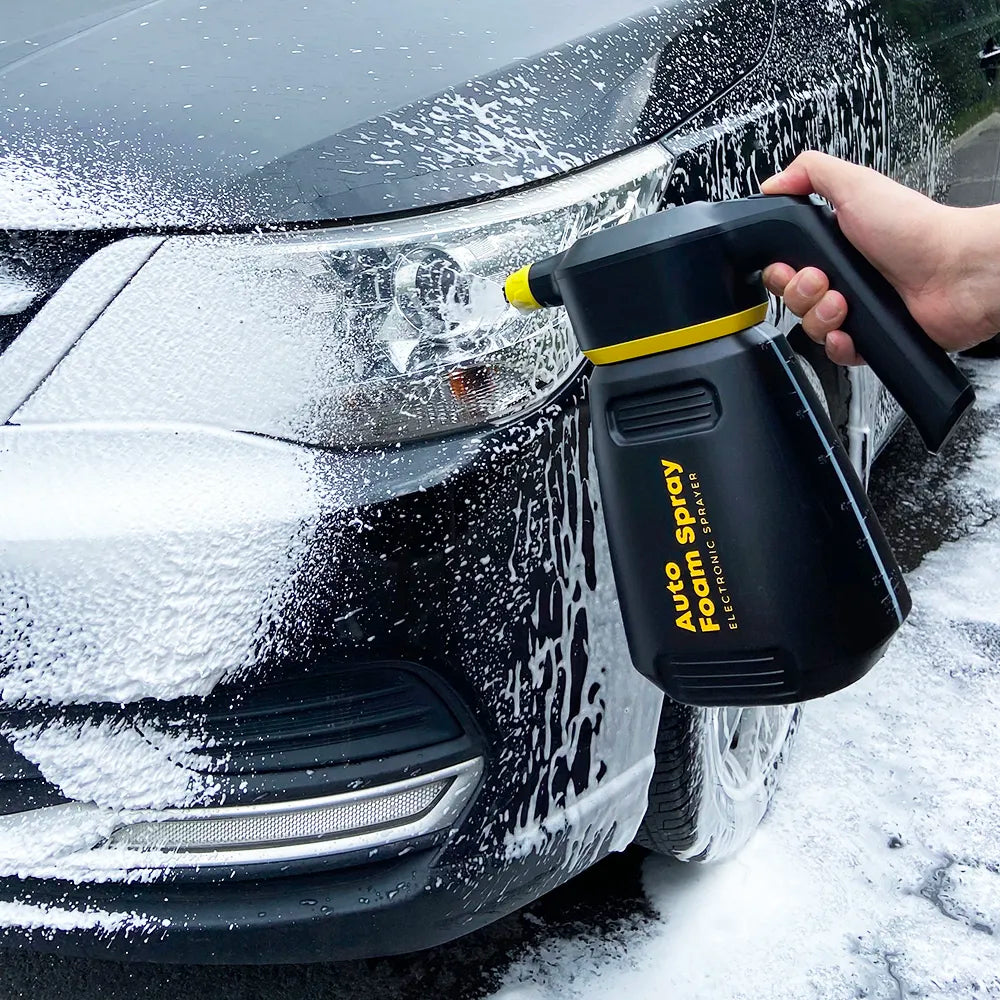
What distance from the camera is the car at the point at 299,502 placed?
1085 millimetres

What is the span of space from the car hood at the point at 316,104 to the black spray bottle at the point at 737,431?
21cm

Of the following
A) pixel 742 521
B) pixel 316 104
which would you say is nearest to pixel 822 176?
pixel 742 521

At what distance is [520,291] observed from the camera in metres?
1.10

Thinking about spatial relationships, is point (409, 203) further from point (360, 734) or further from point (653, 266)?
point (360, 734)

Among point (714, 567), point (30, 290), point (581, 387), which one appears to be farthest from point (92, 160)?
point (714, 567)

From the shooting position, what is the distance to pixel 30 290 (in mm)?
1132

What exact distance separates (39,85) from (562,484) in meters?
0.79

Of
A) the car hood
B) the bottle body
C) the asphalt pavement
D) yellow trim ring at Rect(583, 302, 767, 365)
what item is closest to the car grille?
the bottle body

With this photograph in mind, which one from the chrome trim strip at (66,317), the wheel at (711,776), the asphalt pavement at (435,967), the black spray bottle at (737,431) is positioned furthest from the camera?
the asphalt pavement at (435,967)

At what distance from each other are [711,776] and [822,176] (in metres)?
0.84

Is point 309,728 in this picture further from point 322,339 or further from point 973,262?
point 973,262

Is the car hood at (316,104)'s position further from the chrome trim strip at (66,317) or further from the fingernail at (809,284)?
the fingernail at (809,284)

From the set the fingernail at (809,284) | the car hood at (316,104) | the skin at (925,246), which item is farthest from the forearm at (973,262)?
the car hood at (316,104)

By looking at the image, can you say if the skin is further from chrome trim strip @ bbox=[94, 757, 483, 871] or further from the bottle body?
chrome trim strip @ bbox=[94, 757, 483, 871]
